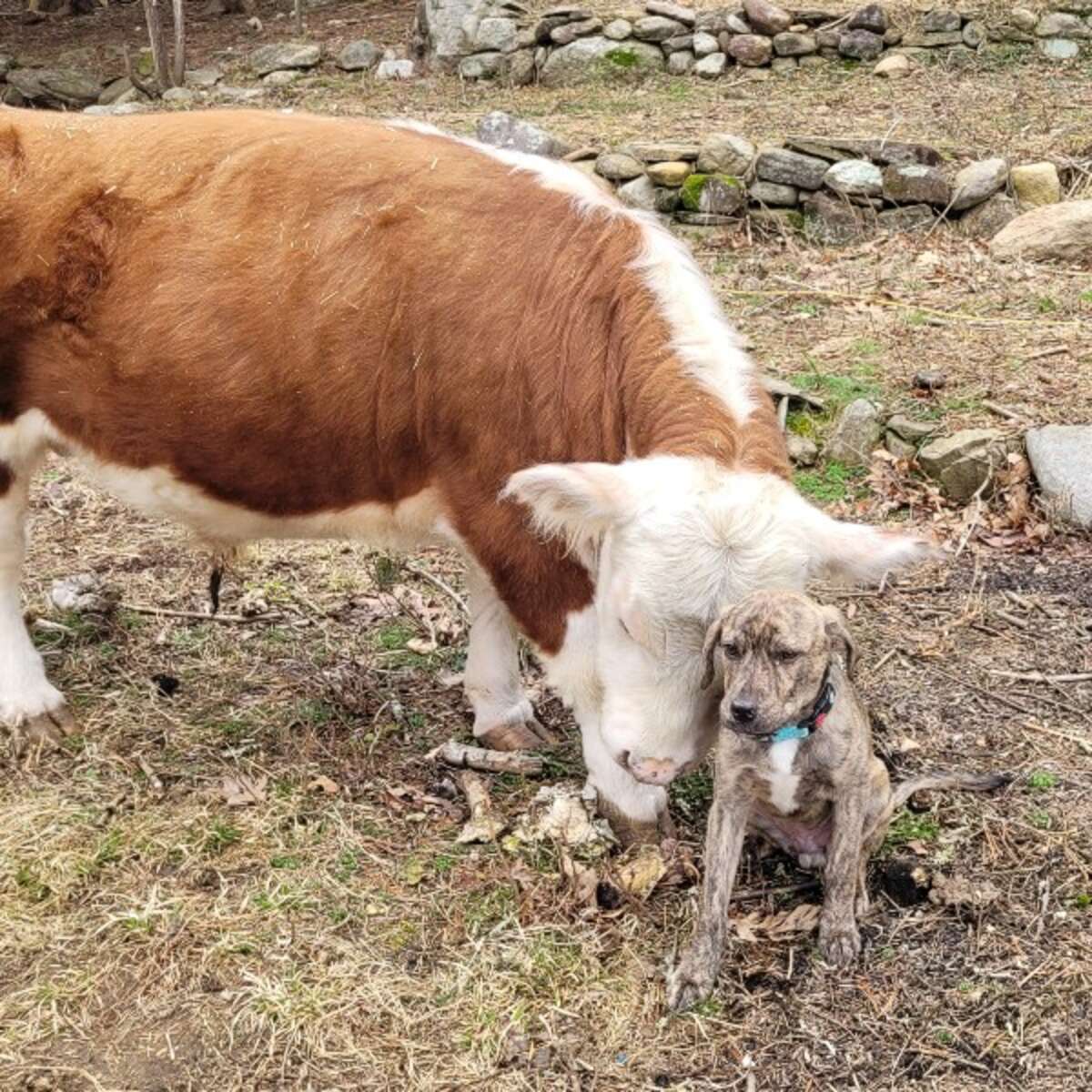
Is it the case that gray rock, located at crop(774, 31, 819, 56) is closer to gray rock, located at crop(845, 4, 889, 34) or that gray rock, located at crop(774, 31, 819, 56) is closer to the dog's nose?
gray rock, located at crop(845, 4, 889, 34)

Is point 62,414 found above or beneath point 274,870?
above

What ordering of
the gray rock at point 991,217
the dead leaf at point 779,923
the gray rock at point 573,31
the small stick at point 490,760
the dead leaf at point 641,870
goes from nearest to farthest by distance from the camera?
the dead leaf at point 779,923, the dead leaf at point 641,870, the small stick at point 490,760, the gray rock at point 991,217, the gray rock at point 573,31

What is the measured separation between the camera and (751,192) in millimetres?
10320

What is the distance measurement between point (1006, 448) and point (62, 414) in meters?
4.07

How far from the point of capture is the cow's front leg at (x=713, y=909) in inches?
151

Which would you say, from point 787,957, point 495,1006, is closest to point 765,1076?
point 787,957

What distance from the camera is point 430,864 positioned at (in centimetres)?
448

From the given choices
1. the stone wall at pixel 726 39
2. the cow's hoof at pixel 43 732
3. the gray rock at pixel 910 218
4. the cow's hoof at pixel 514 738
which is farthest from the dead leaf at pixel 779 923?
the stone wall at pixel 726 39

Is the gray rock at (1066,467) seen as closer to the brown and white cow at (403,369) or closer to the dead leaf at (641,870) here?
the brown and white cow at (403,369)

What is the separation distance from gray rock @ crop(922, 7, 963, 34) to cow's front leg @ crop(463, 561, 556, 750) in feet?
35.1

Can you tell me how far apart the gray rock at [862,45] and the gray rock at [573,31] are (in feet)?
7.83

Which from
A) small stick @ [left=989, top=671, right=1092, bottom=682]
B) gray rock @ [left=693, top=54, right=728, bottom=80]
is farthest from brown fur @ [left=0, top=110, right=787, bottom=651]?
gray rock @ [left=693, top=54, right=728, bottom=80]

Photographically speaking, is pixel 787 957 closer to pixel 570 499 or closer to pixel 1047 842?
pixel 1047 842

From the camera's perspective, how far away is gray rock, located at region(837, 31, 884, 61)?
A: 13.8 metres
